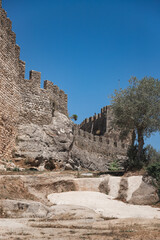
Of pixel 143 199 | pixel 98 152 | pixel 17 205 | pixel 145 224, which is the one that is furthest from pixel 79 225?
pixel 98 152

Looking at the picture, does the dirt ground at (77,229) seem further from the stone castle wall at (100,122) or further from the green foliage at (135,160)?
the stone castle wall at (100,122)

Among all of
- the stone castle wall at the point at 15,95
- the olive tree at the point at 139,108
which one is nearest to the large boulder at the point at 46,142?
the stone castle wall at the point at 15,95

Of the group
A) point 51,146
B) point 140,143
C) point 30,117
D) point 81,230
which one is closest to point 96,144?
point 51,146

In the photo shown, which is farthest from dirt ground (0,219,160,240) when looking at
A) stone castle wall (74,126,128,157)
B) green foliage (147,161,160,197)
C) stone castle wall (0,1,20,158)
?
stone castle wall (74,126,128,157)

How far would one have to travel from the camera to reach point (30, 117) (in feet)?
76.1

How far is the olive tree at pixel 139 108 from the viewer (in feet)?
71.3

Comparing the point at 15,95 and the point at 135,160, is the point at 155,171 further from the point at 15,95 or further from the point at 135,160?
the point at 15,95

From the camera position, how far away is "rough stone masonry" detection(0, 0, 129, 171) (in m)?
20.5

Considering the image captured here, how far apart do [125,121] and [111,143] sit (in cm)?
1403

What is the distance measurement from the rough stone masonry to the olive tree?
4514 millimetres

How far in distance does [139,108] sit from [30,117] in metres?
7.65

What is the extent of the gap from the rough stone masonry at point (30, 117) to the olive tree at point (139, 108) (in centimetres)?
451

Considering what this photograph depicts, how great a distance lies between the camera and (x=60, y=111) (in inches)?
1035

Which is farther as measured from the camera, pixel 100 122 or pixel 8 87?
pixel 100 122
